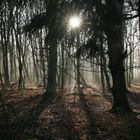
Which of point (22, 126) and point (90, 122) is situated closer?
point (22, 126)

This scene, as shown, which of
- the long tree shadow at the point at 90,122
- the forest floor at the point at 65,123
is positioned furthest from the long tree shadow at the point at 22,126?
the long tree shadow at the point at 90,122

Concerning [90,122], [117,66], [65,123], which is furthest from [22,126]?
[117,66]

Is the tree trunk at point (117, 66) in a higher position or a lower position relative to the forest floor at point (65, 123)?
higher

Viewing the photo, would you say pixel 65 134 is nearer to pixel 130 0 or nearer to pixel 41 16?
pixel 130 0

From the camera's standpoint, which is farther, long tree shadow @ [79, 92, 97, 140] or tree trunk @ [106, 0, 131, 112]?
tree trunk @ [106, 0, 131, 112]

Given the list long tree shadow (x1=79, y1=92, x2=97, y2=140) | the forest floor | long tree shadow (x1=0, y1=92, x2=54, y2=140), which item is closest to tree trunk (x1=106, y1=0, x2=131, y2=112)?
the forest floor

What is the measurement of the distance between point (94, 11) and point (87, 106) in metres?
4.68

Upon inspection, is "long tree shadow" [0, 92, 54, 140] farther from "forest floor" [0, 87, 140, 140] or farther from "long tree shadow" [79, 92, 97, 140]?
"long tree shadow" [79, 92, 97, 140]

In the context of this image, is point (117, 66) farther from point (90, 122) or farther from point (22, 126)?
point (22, 126)

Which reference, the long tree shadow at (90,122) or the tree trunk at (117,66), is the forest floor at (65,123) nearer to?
the long tree shadow at (90,122)

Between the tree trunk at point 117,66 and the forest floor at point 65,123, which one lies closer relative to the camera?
the forest floor at point 65,123

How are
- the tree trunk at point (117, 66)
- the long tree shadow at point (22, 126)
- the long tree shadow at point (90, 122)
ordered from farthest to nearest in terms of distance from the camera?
1. the tree trunk at point (117, 66)
2. the long tree shadow at point (90, 122)
3. the long tree shadow at point (22, 126)

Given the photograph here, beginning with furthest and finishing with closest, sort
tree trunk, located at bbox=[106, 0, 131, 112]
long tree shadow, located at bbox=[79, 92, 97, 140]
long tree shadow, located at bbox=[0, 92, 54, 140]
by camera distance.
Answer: tree trunk, located at bbox=[106, 0, 131, 112], long tree shadow, located at bbox=[79, 92, 97, 140], long tree shadow, located at bbox=[0, 92, 54, 140]

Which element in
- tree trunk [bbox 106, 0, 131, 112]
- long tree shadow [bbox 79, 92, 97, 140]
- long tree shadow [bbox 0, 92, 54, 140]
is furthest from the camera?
tree trunk [bbox 106, 0, 131, 112]
